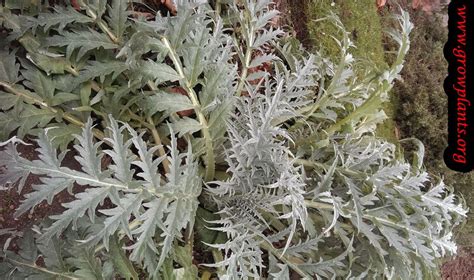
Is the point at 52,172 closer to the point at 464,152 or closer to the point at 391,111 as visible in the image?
the point at 391,111

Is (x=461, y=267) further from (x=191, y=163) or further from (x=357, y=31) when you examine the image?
(x=191, y=163)

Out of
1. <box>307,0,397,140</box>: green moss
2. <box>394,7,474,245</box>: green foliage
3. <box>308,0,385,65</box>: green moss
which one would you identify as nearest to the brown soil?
<box>394,7,474,245</box>: green foliage

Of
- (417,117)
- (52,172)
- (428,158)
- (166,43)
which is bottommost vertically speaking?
(428,158)

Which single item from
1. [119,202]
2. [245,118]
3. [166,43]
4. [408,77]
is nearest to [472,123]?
[408,77]

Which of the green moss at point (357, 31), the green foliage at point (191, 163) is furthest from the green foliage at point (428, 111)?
the green foliage at point (191, 163)

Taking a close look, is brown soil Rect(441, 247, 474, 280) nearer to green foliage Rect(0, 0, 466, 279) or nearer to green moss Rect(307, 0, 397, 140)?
green moss Rect(307, 0, 397, 140)

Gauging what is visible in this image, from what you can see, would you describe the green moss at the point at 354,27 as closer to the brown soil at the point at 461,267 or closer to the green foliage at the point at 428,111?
the green foliage at the point at 428,111

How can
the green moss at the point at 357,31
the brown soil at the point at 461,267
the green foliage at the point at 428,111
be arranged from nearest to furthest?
the green moss at the point at 357,31 < the green foliage at the point at 428,111 < the brown soil at the point at 461,267

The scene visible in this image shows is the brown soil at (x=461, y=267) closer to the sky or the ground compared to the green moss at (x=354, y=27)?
closer to the ground
